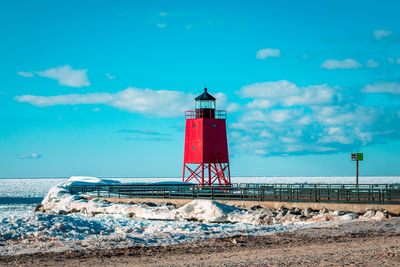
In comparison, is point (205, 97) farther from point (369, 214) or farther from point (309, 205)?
point (369, 214)

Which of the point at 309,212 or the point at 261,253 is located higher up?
the point at 309,212

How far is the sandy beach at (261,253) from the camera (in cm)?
1273

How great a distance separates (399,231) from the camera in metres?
18.1

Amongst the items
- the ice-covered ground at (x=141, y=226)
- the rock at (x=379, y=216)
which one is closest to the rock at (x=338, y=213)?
the ice-covered ground at (x=141, y=226)

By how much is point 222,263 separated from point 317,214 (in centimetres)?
1313

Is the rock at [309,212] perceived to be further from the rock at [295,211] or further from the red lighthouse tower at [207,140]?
the red lighthouse tower at [207,140]

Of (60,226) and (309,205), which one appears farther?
(309,205)

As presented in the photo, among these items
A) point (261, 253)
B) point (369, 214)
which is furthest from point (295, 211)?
point (261, 253)

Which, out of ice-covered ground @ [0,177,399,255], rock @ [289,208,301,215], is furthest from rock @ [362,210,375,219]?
rock @ [289,208,301,215]

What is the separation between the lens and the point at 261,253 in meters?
14.2

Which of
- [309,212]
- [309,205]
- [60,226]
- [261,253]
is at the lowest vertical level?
[261,253]

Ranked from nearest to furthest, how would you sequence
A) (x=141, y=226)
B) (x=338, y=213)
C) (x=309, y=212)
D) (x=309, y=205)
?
(x=141, y=226) → (x=338, y=213) → (x=309, y=212) → (x=309, y=205)

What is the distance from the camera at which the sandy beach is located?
12.7 m

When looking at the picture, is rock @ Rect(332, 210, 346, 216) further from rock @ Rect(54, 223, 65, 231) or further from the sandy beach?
rock @ Rect(54, 223, 65, 231)
